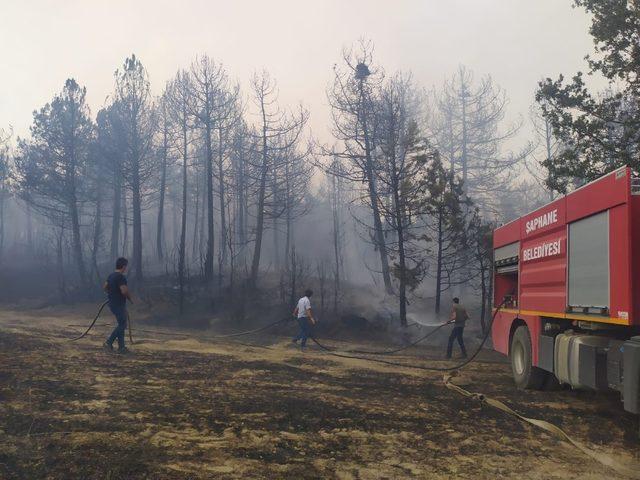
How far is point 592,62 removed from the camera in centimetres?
1538

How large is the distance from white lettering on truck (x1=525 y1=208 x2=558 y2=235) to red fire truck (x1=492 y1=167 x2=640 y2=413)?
2cm

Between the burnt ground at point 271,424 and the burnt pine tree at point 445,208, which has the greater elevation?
the burnt pine tree at point 445,208

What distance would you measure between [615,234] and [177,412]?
568cm

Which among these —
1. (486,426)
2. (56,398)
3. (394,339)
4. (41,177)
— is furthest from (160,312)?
(486,426)

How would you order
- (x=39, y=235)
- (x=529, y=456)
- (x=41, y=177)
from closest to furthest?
(x=529, y=456) → (x=41, y=177) → (x=39, y=235)

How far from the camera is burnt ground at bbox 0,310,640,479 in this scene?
4602 mm

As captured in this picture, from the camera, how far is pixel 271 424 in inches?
233

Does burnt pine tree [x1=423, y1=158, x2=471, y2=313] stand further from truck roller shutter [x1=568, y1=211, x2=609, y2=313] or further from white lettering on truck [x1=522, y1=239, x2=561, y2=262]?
truck roller shutter [x1=568, y1=211, x2=609, y2=313]

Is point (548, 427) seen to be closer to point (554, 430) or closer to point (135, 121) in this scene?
point (554, 430)

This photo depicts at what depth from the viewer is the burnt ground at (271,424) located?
4.60 m

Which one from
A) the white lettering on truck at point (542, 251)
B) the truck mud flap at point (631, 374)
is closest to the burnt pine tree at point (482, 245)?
the white lettering on truck at point (542, 251)

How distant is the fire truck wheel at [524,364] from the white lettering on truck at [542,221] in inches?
72.9

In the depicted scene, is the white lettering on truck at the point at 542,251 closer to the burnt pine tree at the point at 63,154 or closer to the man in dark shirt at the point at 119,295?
the man in dark shirt at the point at 119,295

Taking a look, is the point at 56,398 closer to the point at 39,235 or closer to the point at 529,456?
the point at 529,456
